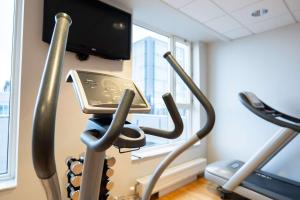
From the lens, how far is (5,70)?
174cm

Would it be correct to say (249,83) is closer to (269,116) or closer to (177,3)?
(269,116)

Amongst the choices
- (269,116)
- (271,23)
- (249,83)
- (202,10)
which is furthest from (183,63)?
(269,116)

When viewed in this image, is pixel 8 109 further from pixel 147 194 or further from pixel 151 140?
pixel 151 140

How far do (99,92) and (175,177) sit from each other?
93.2 inches

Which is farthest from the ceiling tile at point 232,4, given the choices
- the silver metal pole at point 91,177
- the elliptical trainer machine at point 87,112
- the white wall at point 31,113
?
the silver metal pole at point 91,177

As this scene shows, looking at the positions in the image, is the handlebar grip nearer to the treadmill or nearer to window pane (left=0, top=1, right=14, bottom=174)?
window pane (left=0, top=1, right=14, bottom=174)

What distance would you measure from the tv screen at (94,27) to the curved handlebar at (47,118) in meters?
1.32

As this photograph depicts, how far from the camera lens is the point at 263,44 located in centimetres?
299

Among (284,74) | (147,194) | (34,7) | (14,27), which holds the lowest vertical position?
(147,194)

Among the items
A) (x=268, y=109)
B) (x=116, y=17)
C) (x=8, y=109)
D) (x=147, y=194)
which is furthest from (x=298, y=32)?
(x=8, y=109)

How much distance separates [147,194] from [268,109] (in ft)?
6.10

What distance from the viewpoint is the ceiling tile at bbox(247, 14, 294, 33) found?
99.9 inches

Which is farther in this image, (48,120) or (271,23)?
(271,23)

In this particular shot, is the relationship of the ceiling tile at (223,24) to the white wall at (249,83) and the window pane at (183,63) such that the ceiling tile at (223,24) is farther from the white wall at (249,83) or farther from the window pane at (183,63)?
the window pane at (183,63)
